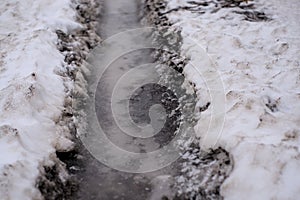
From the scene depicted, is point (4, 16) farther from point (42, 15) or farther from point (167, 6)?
point (167, 6)

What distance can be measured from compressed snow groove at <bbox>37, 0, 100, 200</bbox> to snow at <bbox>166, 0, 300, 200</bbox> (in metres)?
2.48

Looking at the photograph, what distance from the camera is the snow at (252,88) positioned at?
4.60 m

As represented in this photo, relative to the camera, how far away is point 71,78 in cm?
740

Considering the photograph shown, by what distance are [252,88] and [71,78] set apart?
4.13 metres

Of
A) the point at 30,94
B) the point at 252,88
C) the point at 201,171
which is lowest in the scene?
the point at 201,171

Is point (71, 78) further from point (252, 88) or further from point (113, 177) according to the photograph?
point (252, 88)

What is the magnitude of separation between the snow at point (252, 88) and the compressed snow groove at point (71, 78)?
8.12 ft

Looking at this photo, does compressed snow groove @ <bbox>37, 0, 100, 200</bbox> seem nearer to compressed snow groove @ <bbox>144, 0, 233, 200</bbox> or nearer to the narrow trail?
the narrow trail

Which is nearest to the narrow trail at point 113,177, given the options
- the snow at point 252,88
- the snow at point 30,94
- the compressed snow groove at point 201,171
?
the compressed snow groove at point 201,171

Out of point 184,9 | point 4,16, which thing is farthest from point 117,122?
point 4,16

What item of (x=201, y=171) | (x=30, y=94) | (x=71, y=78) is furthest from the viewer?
(x=71, y=78)

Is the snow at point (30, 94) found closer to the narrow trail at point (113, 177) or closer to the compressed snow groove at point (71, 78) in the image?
the compressed snow groove at point (71, 78)

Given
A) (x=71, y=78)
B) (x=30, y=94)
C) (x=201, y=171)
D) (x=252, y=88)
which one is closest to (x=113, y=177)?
(x=201, y=171)

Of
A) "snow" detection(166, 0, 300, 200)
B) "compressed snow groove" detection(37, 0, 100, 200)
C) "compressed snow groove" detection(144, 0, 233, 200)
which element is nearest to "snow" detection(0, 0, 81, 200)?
"compressed snow groove" detection(37, 0, 100, 200)
